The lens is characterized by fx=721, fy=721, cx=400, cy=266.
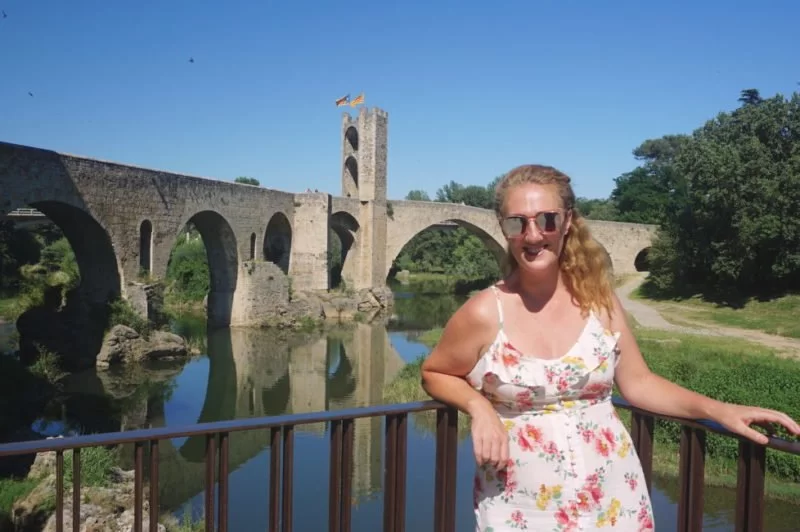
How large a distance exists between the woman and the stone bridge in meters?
11.3

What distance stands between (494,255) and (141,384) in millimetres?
23174

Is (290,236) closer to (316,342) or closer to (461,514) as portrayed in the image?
(316,342)

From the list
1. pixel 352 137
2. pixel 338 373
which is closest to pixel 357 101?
pixel 352 137

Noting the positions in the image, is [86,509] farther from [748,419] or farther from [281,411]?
[281,411]

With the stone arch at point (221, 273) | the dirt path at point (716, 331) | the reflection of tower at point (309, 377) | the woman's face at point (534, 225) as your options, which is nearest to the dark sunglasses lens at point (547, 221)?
the woman's face at point (534, 225)

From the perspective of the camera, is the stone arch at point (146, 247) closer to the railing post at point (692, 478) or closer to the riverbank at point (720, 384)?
the riverbank at point (720, 384)

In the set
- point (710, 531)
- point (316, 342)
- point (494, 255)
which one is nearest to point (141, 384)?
point (316, 342)

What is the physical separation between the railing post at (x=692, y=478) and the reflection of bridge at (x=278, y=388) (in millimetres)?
6176

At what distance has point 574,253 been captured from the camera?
6.08 feet

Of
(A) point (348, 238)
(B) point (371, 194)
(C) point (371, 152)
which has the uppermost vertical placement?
(C) point (371, 152)

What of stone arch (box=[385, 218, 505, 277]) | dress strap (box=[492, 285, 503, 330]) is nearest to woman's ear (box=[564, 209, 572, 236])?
dress strap (box=[492, 285, 503, 330])

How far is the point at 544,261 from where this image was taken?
1757 mm

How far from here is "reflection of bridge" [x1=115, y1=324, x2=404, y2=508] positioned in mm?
8461

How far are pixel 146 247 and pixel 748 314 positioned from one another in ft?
51.3
